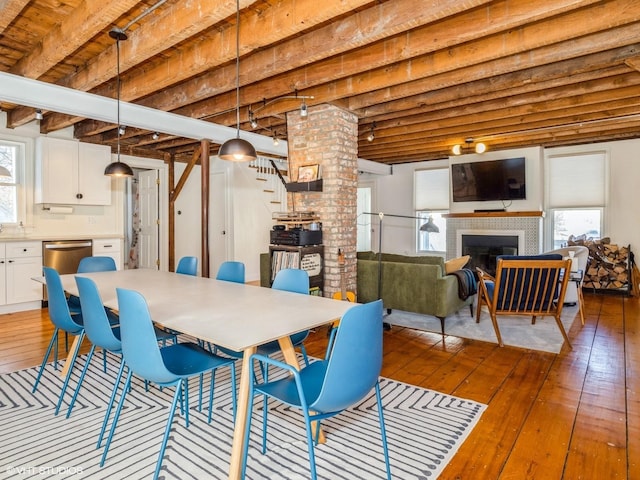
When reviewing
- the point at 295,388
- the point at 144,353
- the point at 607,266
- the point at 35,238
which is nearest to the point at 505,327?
the point at 607,266

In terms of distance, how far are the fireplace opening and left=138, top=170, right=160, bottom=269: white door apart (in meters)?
6.01

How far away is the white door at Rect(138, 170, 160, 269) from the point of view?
24.4 ft

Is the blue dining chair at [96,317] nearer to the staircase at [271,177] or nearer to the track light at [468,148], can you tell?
the staircase at [271,177]

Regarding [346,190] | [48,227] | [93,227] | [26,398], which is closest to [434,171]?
[346,190]

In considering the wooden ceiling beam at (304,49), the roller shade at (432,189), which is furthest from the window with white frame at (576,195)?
the wooden ceiling beam at (304,49)

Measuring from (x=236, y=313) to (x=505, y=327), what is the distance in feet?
11.2

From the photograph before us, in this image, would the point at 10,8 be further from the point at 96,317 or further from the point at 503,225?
the point at 503,225

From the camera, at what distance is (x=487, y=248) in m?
7.36

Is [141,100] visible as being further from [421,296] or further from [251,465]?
[251,465]

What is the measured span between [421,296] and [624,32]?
2714mm

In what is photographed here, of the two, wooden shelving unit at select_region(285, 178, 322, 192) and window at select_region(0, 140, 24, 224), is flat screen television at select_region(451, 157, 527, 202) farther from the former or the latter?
window at select_region(0, 140, 24, 224)

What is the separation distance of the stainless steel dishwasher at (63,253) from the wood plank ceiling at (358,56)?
1625 mm

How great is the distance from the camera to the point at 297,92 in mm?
4254

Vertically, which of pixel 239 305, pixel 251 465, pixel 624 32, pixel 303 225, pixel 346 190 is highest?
pixel 624 32
